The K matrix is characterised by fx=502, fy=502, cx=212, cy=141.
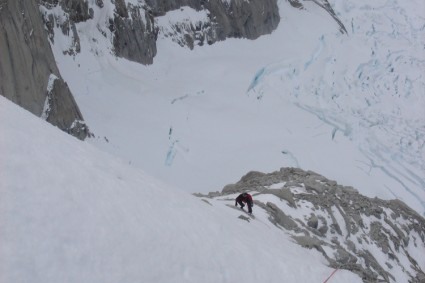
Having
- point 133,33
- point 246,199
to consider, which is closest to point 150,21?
point 133,33

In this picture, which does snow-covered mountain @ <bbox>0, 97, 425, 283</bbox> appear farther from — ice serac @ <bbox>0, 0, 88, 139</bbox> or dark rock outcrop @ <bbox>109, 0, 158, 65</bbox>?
dark rock outcrop @ <bbox>109, 0, 158, 65</bbox>

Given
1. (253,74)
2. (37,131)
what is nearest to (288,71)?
(253,74)

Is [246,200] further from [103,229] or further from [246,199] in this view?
[103,229]

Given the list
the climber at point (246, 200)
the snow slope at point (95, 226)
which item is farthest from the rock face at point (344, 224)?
the snow slope at point (95, 226)

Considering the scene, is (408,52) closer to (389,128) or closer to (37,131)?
(389,128)

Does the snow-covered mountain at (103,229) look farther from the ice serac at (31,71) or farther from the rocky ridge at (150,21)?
the rocky ridge at (150,21)

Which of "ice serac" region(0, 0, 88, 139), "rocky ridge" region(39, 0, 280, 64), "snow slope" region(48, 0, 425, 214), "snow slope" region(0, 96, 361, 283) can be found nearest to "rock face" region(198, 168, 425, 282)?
"snow slope" region(0, 96, 361, 283)
